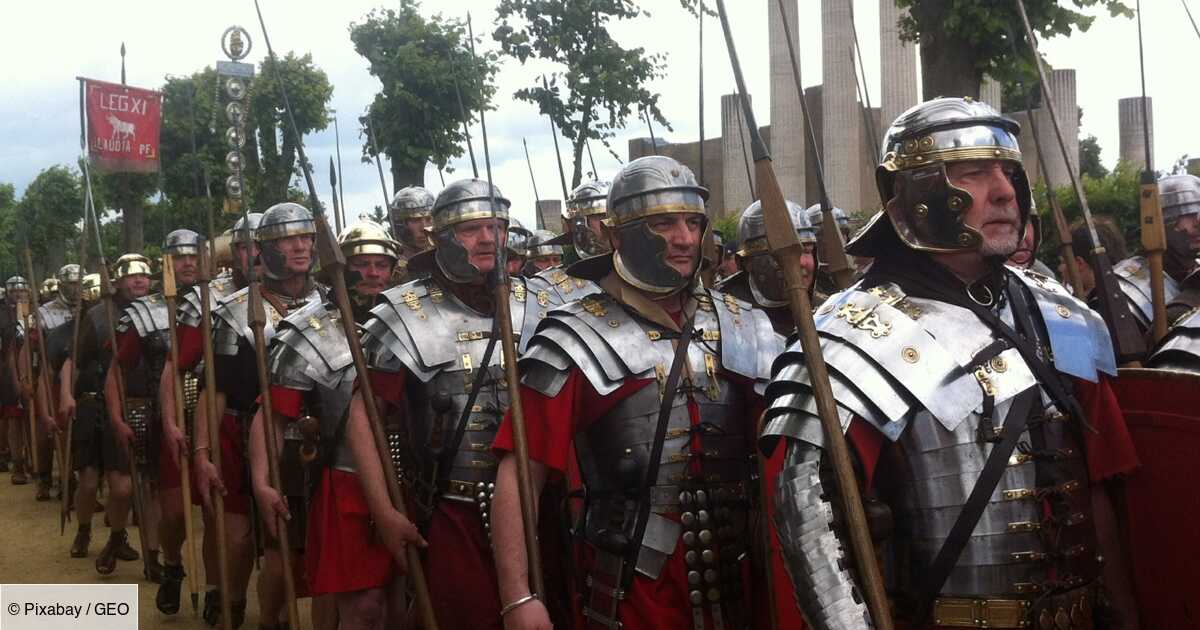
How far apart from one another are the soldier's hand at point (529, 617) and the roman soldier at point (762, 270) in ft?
6.57

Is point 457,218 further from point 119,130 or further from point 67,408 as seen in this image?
point 67,408

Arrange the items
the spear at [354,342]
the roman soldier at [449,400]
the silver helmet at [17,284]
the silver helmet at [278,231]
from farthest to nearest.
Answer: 1. the silver helmet at [17,284]
2. the silver helmet at [278,231]
3. the roman soldier at [449,400]
4. the spear at [354,342]

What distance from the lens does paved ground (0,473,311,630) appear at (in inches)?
355

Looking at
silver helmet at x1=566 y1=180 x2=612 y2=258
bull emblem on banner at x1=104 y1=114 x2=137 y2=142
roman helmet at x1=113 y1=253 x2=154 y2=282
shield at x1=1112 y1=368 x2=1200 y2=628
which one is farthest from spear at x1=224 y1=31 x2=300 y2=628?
roman helmet at x1=113 y1=253 x2=154 y2=282

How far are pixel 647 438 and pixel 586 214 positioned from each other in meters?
4.57

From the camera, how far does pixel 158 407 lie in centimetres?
982

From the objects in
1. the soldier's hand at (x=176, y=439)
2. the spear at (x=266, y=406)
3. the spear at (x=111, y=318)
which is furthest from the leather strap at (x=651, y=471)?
the spear at (x=111, y=318)

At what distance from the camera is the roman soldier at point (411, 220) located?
8.75 metres

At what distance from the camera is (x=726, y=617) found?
4121mm

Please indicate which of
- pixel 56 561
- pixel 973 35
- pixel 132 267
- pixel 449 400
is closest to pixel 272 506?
pixel 449 400

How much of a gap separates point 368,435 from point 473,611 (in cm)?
78

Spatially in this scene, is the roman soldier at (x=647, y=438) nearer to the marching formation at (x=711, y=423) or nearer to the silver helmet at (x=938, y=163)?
the marching formation at (x=711, y=423)

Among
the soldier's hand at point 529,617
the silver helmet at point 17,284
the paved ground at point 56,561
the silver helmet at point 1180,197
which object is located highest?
the silver helmet at point 17,284

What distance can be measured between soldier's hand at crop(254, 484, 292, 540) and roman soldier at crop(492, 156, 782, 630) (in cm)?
223
